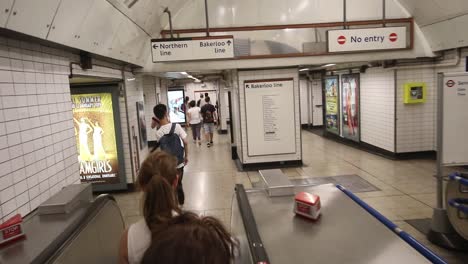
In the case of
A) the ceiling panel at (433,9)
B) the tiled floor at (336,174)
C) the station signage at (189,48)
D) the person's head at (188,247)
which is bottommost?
the tiled floor at (336,174)

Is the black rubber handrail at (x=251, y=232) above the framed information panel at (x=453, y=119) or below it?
below

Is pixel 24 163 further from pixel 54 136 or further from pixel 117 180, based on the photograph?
pixel 117 180

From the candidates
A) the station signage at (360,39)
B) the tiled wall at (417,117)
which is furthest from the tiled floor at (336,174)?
the station signage at (360,39)

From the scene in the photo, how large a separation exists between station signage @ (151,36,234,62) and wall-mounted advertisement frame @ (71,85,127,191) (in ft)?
3.72

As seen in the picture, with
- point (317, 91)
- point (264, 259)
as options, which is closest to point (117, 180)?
point (264, 259)

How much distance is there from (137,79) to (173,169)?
18.1 feet

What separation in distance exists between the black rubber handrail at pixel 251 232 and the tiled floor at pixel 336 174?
2.23 metres

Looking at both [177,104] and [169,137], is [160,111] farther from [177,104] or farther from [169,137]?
[177,104]

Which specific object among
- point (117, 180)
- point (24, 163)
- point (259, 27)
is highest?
point (259, 27)

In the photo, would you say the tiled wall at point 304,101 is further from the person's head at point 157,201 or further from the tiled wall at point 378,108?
the person's head at point 157,201

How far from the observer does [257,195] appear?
252cm

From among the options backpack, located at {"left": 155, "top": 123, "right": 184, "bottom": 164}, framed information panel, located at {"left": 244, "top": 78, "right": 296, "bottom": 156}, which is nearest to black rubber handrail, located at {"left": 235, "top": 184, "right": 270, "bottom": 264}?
backpack, located at {"left": 155, "top": 123, "right": 184, "bottom": 164}

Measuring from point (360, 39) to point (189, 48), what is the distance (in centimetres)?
295

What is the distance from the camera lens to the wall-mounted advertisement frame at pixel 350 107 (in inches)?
366
